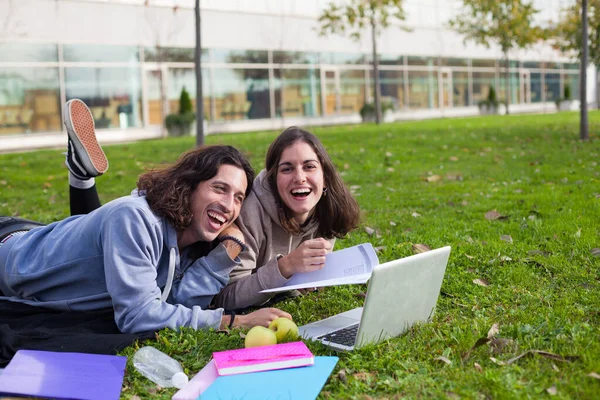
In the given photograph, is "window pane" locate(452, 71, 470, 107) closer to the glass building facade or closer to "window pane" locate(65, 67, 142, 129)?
the glass building facade

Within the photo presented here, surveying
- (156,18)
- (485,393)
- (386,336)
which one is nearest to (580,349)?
(485,393)

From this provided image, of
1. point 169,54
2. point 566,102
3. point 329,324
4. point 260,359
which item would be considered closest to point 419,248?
point 329,324

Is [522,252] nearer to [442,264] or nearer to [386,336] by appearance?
[442,264]

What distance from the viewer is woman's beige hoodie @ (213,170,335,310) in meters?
3.92

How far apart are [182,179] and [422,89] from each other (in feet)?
102

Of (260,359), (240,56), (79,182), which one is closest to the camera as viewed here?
(260,359)

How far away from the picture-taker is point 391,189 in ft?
27.6

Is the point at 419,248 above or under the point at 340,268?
under

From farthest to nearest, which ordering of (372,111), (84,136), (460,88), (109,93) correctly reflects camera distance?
(460,88) < (372,111) < (109,93) < (84,136)

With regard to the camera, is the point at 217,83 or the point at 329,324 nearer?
the point at 329,324

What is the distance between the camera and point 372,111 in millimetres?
27859

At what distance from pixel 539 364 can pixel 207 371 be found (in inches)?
57.3

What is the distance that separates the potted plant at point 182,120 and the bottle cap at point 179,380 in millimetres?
19653

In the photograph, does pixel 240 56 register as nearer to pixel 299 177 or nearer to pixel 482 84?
pixel 482 84
